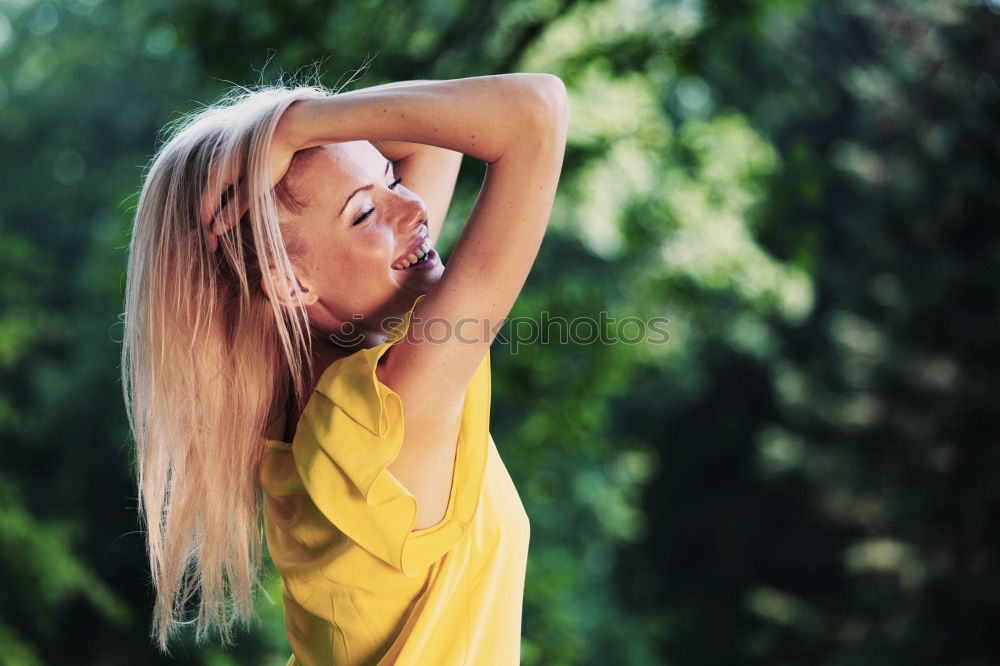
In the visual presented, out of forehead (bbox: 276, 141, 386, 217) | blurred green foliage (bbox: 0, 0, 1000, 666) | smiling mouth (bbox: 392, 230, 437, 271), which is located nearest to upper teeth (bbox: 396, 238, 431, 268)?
smiling mouth (bbox: 392, 230, 437, 271)

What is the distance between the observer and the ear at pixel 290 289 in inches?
53.1

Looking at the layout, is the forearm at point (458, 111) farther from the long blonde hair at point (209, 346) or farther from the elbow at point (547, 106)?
the long blonde hair at point (209, 346)

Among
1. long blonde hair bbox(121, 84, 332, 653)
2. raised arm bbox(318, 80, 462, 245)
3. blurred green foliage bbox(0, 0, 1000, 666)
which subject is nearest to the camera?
long blonde hair bbox(121, 84, 332, 653)

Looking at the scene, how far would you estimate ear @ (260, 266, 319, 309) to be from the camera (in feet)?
4.43

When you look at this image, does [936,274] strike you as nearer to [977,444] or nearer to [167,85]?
[977,444]

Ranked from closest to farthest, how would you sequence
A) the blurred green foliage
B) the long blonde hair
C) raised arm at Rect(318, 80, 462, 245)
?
the long blonde hair < raised arm at Rect(318, 80, 462, 245) < the blurred green foliage

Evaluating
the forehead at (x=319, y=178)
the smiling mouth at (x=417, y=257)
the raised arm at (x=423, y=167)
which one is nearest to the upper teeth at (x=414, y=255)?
the smiling mouth at (x=417, y=257)

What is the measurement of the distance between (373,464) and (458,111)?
1.51 ft

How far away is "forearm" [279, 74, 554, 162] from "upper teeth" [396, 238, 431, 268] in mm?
214

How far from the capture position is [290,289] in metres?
1.38

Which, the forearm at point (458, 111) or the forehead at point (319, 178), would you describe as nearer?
the forearm at point (458, 111)

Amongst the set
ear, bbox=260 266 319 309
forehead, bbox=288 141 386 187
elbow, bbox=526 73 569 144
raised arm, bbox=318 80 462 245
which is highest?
elbow, bbox=526 73 569 144

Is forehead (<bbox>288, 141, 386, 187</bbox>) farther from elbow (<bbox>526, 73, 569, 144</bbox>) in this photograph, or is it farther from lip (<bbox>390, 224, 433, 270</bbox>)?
elbow (<bbox>526, 73, 569, 144</bbox>)

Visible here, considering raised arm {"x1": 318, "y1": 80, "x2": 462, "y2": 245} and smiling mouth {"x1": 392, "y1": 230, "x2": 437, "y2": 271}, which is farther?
raised arm {"x1": 318, "y1": 80, "x2": 462, "y2": 245}
